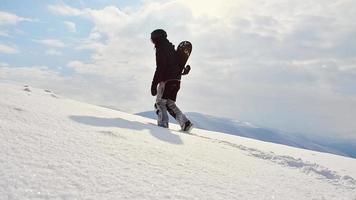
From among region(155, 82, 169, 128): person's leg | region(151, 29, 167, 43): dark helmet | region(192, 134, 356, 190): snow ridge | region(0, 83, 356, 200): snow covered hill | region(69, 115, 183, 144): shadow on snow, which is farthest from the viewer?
region(151, 29, 167, 43): dark helmet

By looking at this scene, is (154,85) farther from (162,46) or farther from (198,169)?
(198,169)

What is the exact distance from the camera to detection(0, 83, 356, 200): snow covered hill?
2867mm

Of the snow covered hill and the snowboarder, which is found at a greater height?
the snowboarder

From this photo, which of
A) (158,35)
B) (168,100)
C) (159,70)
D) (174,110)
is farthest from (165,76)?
(158,35)

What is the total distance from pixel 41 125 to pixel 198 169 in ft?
5.70

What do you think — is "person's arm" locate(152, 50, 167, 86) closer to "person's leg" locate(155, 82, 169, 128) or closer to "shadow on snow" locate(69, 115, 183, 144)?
"person's leg" locate(155, 82, 169, 128)

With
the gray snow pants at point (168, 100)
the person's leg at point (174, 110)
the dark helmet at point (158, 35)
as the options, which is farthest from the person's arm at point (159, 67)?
the person's leg at point (174, 110)

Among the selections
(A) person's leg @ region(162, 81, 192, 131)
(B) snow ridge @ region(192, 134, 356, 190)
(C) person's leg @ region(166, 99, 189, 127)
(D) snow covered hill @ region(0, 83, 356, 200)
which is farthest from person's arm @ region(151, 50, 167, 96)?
(D) snow covered hill @ region(0, 83, 356, 200)

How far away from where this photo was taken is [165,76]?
27.6ft

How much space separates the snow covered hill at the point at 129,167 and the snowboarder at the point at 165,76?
2791 mm

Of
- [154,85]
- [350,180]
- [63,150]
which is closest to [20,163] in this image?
[63,150]

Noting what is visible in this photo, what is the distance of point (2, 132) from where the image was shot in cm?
371

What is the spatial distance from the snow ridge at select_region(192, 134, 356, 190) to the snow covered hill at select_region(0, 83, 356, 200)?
0.04ft

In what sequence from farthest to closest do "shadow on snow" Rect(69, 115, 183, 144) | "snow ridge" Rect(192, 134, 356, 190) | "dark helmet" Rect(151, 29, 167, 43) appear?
"dark helmet" Rect(151, 29, 167, 43)
"shadow on snow" Rect(69, 115, 183, 144)
"snow ridge" Rect(192, 134, 356, 190)
